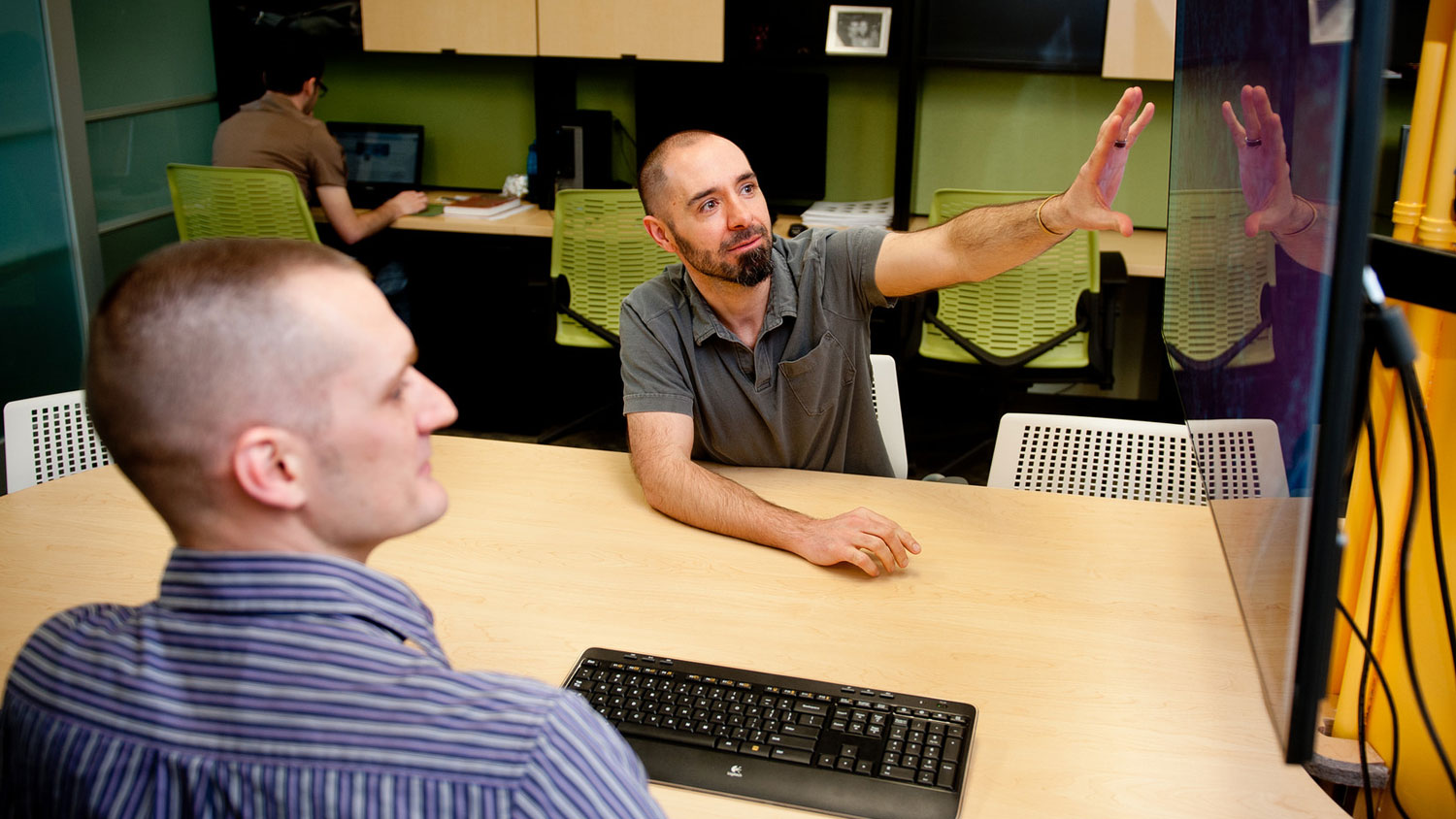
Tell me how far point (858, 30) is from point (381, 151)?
1.77 m

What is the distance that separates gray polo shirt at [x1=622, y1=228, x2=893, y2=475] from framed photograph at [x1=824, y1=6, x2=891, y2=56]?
2.05m

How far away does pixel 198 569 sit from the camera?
2.39ft

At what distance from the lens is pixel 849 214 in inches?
151

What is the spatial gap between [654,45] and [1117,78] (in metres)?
1.52

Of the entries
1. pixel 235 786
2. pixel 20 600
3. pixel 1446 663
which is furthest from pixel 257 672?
pixel 1446 663

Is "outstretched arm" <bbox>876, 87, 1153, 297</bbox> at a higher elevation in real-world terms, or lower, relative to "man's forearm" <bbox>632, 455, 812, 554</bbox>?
higher

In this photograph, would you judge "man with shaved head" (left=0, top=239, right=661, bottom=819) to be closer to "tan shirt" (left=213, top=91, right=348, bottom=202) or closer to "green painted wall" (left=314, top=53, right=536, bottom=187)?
"tan shirt" (left=213, top=91, right=348, bottom=202)

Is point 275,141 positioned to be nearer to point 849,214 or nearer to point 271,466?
point 849,214

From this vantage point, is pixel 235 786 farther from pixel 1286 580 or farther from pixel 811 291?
pixel 811 291

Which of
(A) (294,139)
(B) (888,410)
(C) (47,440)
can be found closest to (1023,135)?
(B) (888,410)

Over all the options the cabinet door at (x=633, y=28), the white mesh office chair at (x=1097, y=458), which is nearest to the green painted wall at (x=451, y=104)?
the cabinet door at (x=633, y=28)

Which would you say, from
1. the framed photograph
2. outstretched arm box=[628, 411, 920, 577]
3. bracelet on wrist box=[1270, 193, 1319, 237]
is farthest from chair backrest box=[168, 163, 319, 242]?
bracelet on wrist box=[1270, 193, 1319, 237]

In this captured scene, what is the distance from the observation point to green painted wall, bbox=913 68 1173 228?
12.9 feet

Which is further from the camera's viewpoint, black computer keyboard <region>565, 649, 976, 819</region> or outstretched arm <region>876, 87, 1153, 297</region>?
outstretched arm <region>876, 87, 1153, 297</region>
